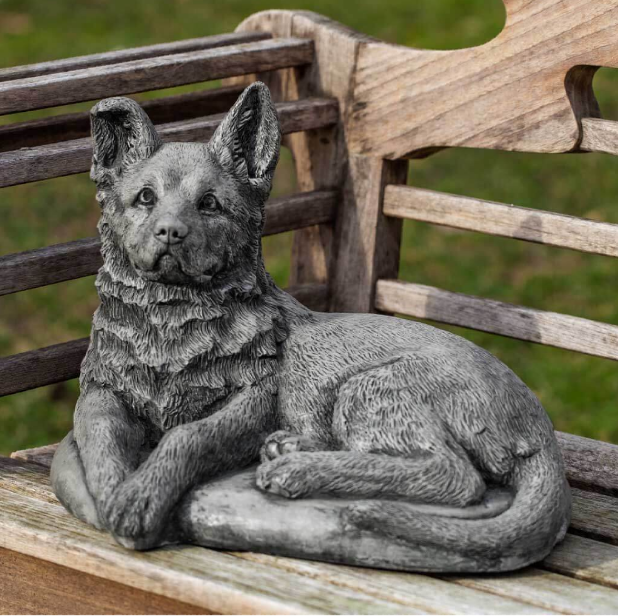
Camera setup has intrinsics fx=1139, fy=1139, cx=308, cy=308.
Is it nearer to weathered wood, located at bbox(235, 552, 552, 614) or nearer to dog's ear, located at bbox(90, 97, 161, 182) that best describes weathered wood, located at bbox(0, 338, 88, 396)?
dog's ear, located at bbox(90, 97, 161, 182)

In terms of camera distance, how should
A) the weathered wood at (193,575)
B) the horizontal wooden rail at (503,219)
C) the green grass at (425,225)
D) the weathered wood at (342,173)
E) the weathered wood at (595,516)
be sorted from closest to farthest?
the weathered wood at (193,575) → the weathered wood at (595,516) → the horizontal wooden rail at (503,219) → the weathered wood at (342,173) → the green grass at (425,225)

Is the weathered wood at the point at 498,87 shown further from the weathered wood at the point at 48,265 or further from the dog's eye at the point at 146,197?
the dog's eye at the point at 146,197

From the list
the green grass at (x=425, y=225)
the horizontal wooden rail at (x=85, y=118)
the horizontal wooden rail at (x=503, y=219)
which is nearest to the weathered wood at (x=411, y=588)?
the horizontal wooden rail at (x=503, y=219)

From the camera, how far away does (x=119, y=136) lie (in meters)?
2.13

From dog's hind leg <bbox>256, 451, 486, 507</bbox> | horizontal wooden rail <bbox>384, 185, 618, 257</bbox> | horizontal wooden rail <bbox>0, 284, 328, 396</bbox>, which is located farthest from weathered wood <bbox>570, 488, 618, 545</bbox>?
horizontal wooden rail <bbox>0, 284, 328, 396</bbox>

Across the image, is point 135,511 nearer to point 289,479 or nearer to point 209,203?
point 289,479

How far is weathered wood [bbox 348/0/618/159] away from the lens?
2.56 metres

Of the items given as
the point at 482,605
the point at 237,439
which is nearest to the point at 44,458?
the point at 237,439

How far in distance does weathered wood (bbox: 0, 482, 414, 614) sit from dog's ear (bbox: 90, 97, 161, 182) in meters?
0.66

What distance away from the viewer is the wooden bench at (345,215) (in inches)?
75.3

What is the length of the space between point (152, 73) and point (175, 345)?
90 cm

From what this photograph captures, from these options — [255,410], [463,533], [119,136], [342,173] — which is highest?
[119,136]

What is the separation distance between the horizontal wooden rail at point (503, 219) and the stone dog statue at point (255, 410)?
1.86 feet

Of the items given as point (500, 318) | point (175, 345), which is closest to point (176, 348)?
point (175, 345)
